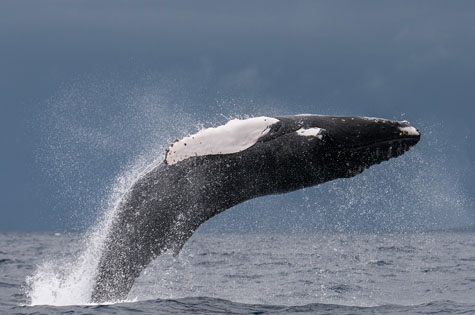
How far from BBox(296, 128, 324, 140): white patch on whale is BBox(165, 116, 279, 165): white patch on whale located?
453 mm

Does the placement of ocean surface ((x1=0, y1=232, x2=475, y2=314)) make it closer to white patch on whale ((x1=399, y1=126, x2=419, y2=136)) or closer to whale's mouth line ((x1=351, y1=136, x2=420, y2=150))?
whale's mouth line ((x1=351, y1=136, x2=420, y2=150))

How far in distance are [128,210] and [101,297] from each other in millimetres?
A: 1352

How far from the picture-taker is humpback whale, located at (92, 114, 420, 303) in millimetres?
9789

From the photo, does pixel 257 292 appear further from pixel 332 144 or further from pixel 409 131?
pixel 409 131

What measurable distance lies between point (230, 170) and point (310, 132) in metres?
1.20

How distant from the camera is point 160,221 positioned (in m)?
10.0

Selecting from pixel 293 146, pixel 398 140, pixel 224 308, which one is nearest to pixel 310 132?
pixel 293 146

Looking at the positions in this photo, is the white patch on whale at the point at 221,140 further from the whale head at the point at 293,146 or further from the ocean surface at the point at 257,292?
the ocean surface at the point at 257,292

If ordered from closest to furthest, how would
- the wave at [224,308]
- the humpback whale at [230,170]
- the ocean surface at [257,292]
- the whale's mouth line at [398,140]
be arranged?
1. the whale's mouth line at [398,140]
2. the humpback whale at [230,170]
3. the wave at [224,308]
4. the ocean surface at [257,292]

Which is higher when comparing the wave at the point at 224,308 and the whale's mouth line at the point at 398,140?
the whale's mouth line at the point at 398,140

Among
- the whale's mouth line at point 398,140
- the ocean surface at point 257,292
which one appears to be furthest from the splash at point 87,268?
the whale's mouth line at point 398,140

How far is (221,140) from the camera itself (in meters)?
9.72

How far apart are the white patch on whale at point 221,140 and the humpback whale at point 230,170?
0.04ft

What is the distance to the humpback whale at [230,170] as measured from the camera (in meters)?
9.79
